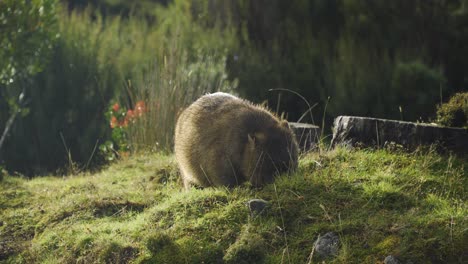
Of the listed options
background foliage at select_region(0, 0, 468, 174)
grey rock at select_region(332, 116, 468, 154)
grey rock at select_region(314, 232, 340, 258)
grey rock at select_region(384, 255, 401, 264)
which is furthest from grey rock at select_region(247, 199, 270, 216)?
background foliage at select_region(0, 0, 468, 174)

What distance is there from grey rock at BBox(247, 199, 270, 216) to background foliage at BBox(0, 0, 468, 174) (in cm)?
420

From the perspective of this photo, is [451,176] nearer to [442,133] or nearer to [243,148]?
[442,133]

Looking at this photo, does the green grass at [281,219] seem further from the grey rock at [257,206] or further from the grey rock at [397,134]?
the grey rock at [397,134]

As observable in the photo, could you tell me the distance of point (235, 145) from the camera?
20.9ft

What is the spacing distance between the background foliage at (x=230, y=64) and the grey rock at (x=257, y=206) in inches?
165

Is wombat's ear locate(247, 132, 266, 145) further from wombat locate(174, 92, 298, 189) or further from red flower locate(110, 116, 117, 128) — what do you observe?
red flower locate(110, 116, 117, 128)

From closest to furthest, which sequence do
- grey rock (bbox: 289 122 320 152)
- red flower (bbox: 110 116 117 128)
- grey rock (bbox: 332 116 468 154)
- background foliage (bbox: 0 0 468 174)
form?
grey rock (bbox: 332 116 468 154) < grey rock (bbox: 289 122 320 152) < background foliage (bbox: 0 0 468 174) < red flower (bbox: 110 116 117 128)

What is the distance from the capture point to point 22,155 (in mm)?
12586

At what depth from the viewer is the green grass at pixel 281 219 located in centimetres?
511

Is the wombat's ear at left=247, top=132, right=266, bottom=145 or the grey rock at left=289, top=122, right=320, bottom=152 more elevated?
the wombat's ear at left=247, top=132, right=266, bottom=145

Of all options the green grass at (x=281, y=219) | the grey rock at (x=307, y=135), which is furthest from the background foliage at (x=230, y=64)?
the green grass at (x=281, y=219)

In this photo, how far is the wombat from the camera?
6.29m

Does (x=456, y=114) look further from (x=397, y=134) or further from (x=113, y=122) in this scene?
(x=113, y=122)

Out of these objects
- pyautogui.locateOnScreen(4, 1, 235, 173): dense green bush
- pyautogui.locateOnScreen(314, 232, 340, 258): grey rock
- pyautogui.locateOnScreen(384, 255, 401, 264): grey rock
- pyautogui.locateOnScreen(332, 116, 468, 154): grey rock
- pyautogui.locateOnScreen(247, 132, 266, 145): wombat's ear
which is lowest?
pyautogui.locateOnScreen(4, 1, 235, 173): dense green bush
